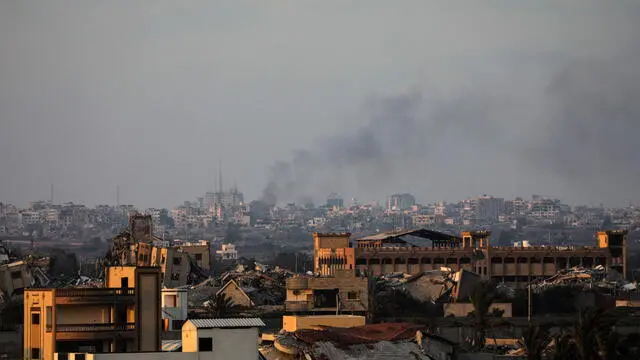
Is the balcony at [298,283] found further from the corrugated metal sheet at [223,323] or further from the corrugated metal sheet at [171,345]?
the corrugated metal sheet at [223,323]

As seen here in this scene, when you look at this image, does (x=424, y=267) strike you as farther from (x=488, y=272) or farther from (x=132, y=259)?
(x=132, y=259)

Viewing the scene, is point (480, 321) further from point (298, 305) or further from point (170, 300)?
point (298, 305)

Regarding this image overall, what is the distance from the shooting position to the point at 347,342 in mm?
46906

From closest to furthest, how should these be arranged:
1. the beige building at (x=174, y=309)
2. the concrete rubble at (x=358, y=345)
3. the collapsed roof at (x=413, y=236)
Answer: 1. the concrete rubble at (x=358, y=345)
2. the beige building at (x=174, y=309)
3. the collapsed roof at (x=413, y=236)

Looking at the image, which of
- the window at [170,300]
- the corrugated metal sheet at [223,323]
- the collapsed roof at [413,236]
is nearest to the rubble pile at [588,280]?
the collapsed roof at [413,236]

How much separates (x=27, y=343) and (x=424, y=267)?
8801 cm

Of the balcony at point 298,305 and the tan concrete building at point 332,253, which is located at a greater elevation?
the tan concrete building at point 332,253

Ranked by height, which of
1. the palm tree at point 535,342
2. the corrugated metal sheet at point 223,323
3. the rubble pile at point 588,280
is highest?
the rubble pile at point 588,280

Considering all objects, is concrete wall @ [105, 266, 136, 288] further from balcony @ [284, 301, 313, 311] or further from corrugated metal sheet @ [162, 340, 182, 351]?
balcony @ [284, 301, 313, 311]

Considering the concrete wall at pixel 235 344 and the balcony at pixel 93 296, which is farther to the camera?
the balcony at pixel 93 296

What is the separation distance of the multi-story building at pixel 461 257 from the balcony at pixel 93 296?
82.1m

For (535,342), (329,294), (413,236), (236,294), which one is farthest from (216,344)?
(413,236)

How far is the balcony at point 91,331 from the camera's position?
4222 cm

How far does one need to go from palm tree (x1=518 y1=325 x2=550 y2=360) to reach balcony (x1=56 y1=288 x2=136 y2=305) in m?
10.6
